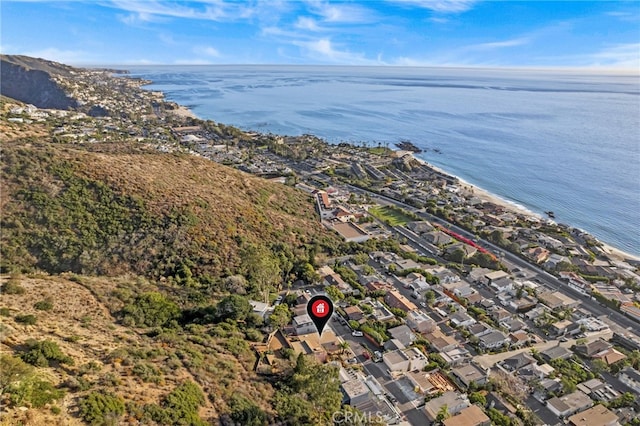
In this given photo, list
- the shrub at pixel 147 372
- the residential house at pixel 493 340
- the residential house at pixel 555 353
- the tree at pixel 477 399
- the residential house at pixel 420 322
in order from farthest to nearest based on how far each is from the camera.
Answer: the residential house at pixel 420 322 < the residential house at pixel 493 340 < the residential house at pixel 555 353 < the tree at pixel 477 399 < the shrub at pixel 147 372

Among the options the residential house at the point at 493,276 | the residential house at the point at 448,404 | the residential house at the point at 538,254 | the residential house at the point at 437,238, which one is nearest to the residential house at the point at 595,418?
the residential house at the point at 448,404

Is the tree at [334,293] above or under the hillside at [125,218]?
under

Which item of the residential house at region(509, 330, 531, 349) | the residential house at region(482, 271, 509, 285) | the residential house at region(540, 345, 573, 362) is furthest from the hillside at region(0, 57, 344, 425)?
the residential house at region(540, 345, 573, 362)

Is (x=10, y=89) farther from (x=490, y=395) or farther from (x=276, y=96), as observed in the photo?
(x=490, y=395)

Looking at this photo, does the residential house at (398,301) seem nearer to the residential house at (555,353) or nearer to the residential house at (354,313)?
the residential house at (354,313)

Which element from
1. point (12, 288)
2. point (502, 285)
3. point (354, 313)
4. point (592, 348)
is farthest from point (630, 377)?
point (12, 288)

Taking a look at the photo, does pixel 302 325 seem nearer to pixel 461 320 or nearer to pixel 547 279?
pixel 461 320

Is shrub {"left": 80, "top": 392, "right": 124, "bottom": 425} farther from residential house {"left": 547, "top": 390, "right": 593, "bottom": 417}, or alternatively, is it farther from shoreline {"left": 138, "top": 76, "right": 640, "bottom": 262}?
shoreline {"left": 138, "top": 76, "right": 640, "bottom": 262}
